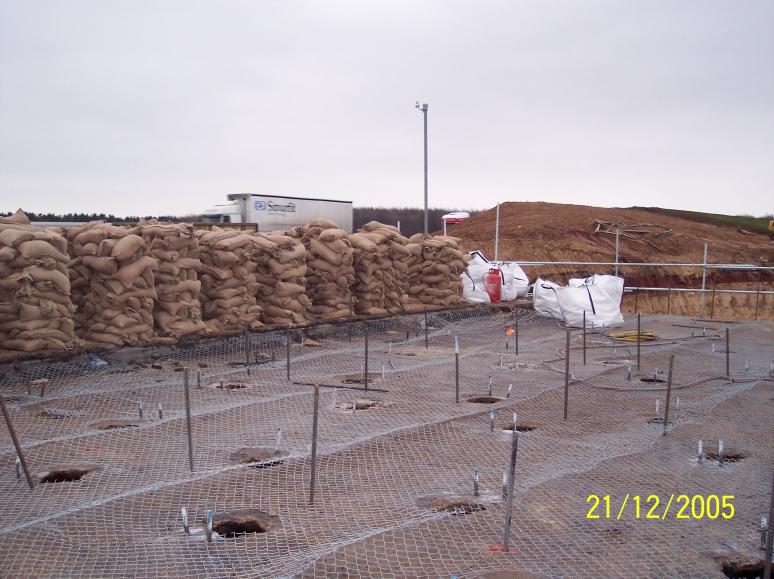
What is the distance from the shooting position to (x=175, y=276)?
810cm

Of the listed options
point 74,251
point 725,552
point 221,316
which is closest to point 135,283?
point 74,251

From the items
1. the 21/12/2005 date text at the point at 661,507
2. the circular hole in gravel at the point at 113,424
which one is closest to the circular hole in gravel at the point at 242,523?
the 21/12/2005 date text at the point at 661,507

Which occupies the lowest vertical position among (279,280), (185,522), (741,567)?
(741,567)

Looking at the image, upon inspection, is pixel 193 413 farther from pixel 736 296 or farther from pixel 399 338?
pixel 736 296

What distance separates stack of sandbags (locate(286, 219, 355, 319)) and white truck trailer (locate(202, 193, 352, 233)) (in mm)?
5975

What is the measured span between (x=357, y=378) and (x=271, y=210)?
998 centimetres

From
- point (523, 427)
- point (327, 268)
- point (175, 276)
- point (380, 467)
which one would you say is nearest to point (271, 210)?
point (327, 268)

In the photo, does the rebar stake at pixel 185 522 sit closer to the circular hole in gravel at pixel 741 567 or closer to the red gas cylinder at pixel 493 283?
the circular hole in gravel at pixel 741 567

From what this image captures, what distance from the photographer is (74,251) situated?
7648mm

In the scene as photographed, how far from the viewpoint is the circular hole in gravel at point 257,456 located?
4.32 m

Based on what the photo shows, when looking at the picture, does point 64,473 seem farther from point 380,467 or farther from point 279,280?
point 279,280

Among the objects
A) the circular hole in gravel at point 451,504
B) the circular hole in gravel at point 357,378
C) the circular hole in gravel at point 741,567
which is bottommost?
the circular hole in gravel at point 741,567

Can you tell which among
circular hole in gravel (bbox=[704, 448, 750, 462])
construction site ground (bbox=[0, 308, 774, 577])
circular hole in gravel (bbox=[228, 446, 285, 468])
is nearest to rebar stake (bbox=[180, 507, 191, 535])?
construction site ground (bbox=[0, 308, 774, 577])

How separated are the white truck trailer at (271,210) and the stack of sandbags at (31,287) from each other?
8775 millimetres
